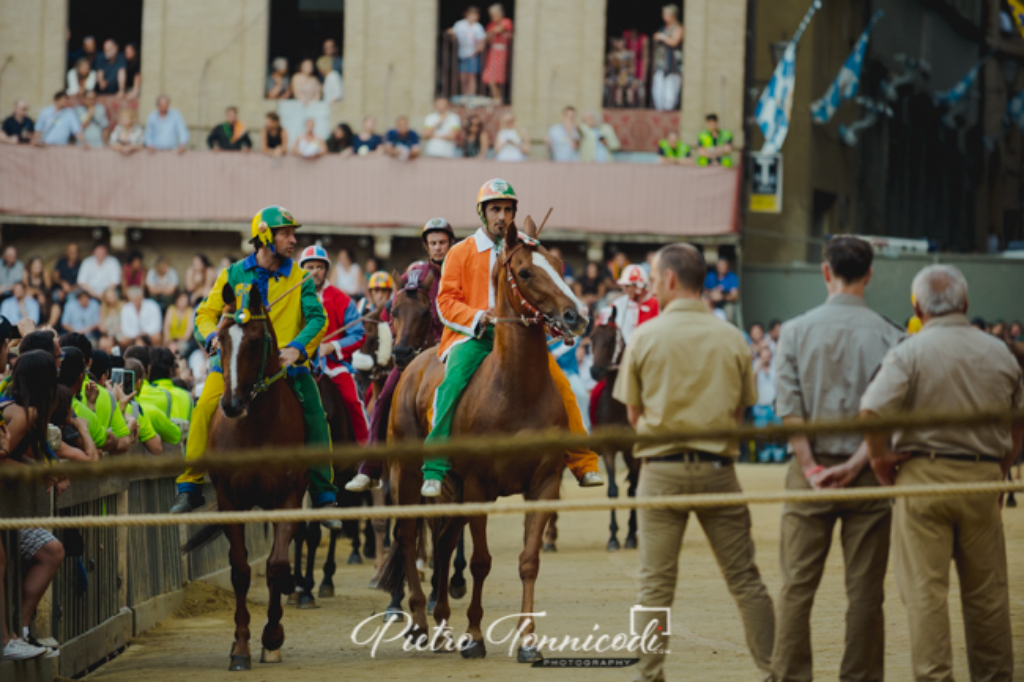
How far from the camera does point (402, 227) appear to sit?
26812 millimetres

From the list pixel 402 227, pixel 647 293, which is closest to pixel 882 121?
pixel 402 227

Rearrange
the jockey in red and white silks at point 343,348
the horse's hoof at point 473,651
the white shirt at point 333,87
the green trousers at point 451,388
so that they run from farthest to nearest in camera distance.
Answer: the white shirt at point 333,87, the jockey in red and white silks at point 343,348, the green trousers at point 451,388, the horse's hoof at point 473,651

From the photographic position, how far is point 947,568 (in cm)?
633

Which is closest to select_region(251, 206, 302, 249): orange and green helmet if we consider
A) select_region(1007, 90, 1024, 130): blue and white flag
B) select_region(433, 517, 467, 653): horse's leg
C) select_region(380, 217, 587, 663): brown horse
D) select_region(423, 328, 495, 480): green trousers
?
select_region(423, 328, 495, 480): green trousers

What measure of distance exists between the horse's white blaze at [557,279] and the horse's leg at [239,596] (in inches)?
105

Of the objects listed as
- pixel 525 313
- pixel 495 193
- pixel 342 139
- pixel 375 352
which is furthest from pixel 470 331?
pixel 342 139

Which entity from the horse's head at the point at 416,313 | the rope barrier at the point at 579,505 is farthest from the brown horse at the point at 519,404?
the rope barrier at the point at 579,505

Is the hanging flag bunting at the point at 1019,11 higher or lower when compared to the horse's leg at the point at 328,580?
higher

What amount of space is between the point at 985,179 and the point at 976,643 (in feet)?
126

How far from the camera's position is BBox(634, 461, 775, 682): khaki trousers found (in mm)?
6633

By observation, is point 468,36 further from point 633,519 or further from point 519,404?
point 519,404

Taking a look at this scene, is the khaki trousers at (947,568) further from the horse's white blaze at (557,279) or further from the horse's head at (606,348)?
the horse's head at (606,348)

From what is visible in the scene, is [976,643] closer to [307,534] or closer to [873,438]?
[873,438]

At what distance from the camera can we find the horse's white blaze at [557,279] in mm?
8750
